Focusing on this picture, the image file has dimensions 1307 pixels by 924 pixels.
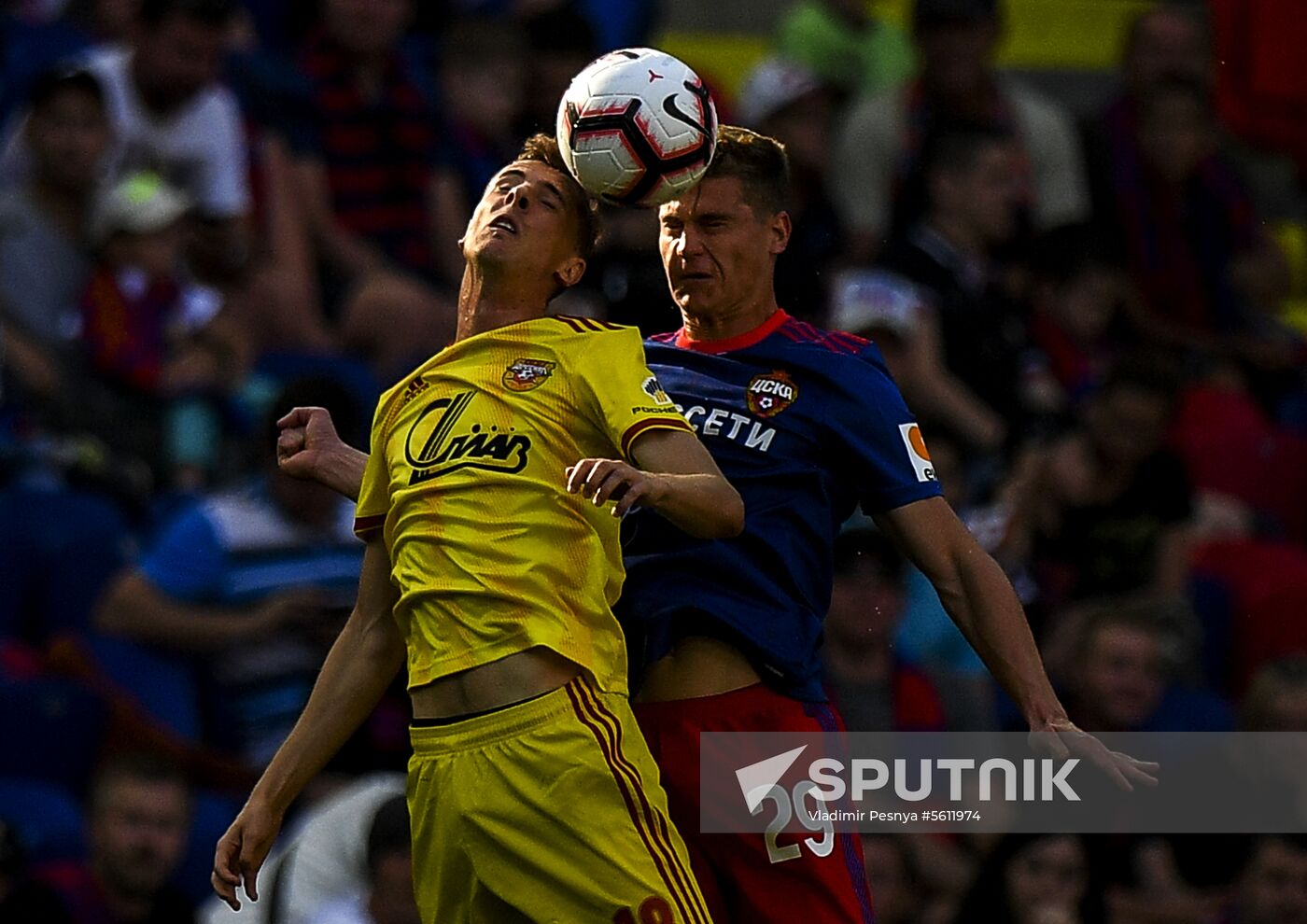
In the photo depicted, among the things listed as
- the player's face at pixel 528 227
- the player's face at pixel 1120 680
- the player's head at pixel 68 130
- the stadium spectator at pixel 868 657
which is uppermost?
the player's face at pixel 528 227

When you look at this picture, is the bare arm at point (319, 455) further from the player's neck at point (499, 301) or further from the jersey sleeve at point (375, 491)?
the player's neck at point (499, 301)

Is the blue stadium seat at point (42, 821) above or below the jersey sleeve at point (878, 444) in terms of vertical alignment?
below

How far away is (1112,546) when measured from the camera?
32.0ft

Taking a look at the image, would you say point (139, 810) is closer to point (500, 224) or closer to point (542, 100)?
point (500, 224)

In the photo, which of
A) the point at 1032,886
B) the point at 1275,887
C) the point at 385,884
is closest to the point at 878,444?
the point at 385,884

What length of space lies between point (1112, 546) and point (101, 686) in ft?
13.0

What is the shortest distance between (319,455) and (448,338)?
4340 millimetres

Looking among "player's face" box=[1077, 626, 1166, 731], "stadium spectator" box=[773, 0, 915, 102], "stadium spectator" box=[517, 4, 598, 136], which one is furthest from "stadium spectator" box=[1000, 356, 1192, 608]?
"stadium spectator" box=[517, 4, 598, 136]

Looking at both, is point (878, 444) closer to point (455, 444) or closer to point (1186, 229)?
point (455, 444)

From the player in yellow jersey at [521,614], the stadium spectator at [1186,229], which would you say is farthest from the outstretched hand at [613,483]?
the stadium spectator at [1186,229]

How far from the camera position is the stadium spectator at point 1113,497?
950cm

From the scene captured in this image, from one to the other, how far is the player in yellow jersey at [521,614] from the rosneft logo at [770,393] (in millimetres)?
469

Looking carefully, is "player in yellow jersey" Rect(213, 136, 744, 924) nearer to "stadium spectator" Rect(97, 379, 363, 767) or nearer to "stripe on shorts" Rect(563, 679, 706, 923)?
"stripe on shorts" Rect(563, 679, 706, 923)

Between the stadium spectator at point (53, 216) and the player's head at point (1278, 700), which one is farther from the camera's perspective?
the stadium spectator at point (53, 216)
